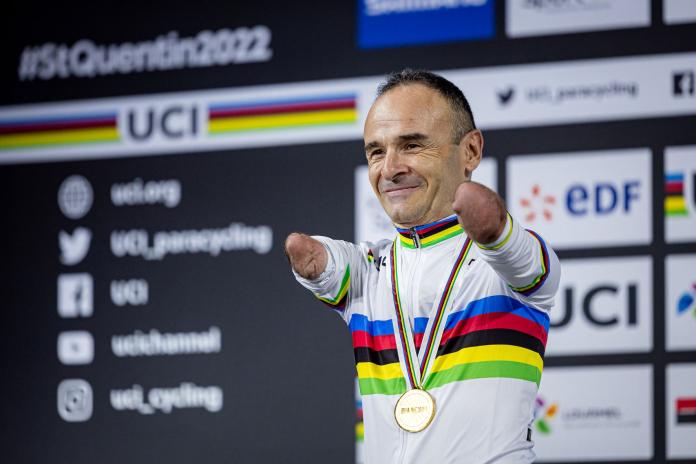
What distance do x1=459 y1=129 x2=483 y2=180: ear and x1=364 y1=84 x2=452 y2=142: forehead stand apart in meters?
0.06

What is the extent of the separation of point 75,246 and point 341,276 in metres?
2.43

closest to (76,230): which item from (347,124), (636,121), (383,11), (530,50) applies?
(347,124)

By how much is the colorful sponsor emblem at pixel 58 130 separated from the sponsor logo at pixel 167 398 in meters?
1.05

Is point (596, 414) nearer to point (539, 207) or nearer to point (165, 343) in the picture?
point (539, 207)

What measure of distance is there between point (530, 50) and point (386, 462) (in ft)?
7.34

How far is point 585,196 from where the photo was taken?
12.2 ft

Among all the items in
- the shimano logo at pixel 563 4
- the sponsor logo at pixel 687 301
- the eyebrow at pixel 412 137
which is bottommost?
the sponsor logo at pixel 687 301

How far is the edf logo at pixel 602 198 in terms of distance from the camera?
3.69 m

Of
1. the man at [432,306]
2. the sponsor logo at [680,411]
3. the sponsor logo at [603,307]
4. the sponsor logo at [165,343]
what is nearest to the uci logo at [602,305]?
the sponsor logo at [603,307]

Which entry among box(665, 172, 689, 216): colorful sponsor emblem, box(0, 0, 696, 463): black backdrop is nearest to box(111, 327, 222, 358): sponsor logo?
box(0, 0, 696, 463): black backdrop

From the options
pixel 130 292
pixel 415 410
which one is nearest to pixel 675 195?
pixel 415 410

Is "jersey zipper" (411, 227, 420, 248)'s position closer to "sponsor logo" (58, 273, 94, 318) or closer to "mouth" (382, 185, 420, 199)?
"mouth" (382, 185, 420, 199)

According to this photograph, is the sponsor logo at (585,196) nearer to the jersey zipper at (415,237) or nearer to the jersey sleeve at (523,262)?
the jersey zipper at (415,237)

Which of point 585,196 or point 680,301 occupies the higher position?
point 585,196
